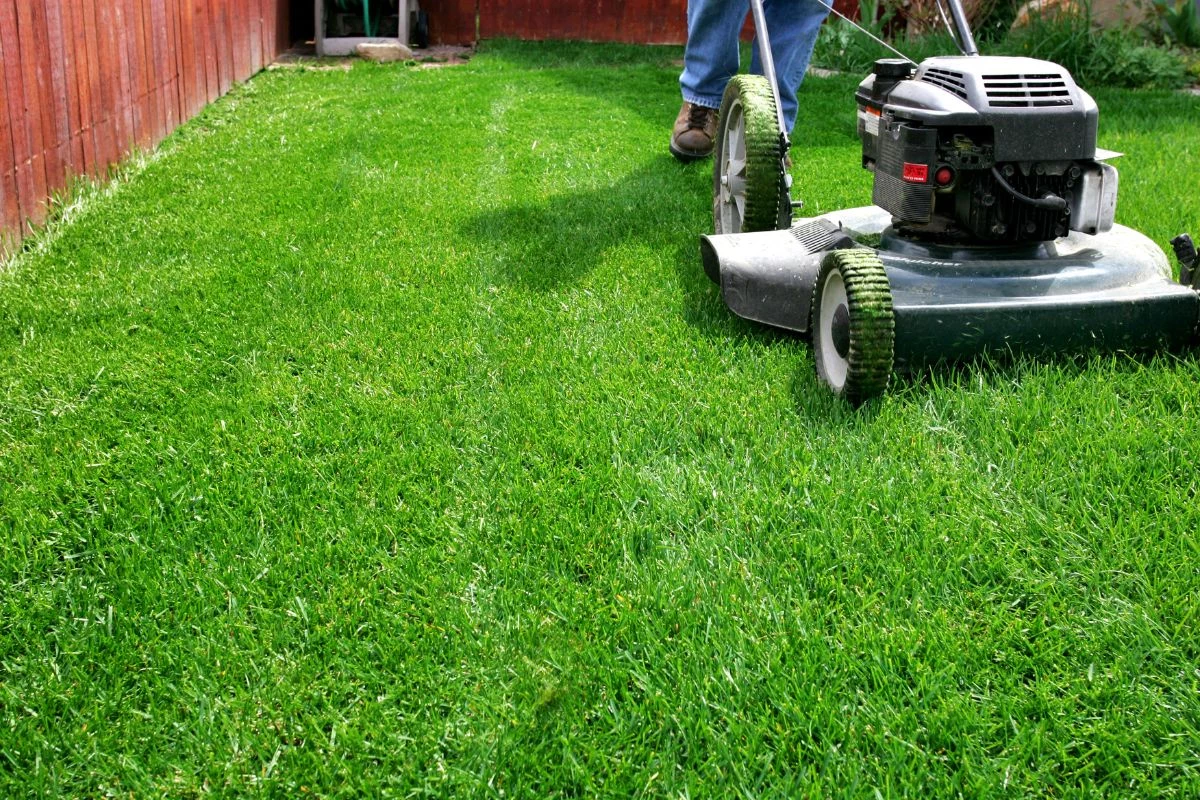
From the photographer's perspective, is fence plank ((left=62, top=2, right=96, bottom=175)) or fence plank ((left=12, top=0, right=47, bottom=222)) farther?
fence plank ((left=62, top=2, right=96, bottom=175))

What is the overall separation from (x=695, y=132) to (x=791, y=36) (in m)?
0.61

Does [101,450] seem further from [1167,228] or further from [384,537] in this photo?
[1167,228]

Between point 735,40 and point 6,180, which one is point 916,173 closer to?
point 735,40

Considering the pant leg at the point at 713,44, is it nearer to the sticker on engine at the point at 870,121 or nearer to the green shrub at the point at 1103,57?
the sticker on engine at the point at 870,121

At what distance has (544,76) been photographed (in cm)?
866

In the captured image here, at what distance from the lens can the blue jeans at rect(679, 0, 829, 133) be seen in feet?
16.7

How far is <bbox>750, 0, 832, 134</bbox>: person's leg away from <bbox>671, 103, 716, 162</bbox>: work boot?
35cm

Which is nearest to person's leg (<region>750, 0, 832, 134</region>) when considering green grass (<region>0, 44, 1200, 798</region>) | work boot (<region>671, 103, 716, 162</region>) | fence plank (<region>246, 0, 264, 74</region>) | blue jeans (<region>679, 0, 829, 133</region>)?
blue jeans (<region>679, 0, 829, 133</region>)

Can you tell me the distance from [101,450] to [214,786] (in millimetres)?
1217

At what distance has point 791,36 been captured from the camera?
5098 millimetres

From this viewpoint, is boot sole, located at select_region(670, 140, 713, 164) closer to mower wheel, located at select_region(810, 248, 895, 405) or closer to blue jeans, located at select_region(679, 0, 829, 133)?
blue jeans, located at select_region(679, 0, 829, 133)

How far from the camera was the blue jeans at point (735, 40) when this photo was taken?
5.08 metres

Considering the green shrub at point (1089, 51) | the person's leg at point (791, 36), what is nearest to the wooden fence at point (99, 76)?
the person's leg at point (791, 36)

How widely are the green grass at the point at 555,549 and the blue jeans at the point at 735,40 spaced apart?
5.41 ft
